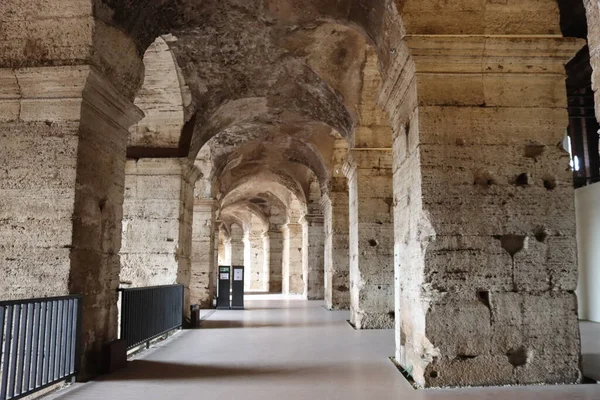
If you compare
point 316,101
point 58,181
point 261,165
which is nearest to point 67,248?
point 58,181

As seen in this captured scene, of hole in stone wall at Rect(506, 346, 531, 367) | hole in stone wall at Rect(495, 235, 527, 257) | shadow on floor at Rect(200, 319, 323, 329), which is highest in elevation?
hole in stone wall at Rect(495, 235, 527, 257)

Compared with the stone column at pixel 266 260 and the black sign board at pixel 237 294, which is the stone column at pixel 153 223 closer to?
the black sign board at pixel 237 294

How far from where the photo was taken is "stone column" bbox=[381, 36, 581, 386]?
4.76m

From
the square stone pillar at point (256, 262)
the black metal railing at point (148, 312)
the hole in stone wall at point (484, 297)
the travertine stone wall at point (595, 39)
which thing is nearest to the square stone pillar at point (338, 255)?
the black metal railing at point (148, 312)

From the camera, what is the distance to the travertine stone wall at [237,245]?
32.9 metres

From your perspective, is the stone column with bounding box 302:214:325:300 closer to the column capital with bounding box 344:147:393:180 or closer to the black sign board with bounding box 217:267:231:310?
the black sign board with bounding box 217:267:231:310

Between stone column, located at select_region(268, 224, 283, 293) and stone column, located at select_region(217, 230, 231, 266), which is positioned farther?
stone column, located at select_region(217, 230, 231, 266)

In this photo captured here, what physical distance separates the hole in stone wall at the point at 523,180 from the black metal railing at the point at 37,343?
14.5 feet

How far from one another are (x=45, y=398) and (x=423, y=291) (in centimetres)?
344

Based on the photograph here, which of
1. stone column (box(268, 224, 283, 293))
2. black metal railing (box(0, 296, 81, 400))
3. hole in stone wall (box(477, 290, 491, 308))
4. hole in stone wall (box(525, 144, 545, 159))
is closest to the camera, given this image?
black metal railing (box(0, 296, 81, 400))

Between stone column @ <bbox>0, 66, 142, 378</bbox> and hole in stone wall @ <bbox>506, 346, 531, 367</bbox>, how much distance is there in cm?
413

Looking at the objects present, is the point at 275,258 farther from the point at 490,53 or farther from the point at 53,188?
the point at 490,53

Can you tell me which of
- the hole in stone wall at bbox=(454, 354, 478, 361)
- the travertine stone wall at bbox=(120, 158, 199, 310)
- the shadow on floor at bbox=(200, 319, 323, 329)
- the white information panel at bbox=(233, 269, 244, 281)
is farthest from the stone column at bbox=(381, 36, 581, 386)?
the white information panel at bbox=(233, 269, 244, 281)

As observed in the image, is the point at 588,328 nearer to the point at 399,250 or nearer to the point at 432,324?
the point at 399,250
